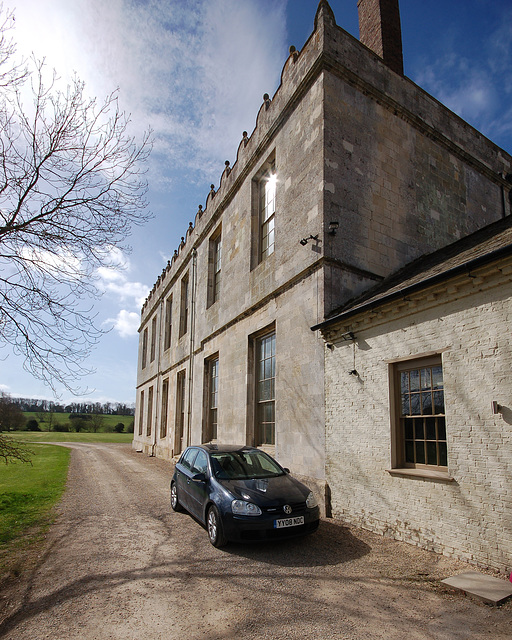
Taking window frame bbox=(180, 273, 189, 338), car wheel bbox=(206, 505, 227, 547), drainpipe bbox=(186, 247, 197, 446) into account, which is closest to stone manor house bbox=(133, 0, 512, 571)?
A: drainpipe bbox=(186, 247, 197, 446)

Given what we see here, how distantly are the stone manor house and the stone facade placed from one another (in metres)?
0.03

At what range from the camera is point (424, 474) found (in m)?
6.37

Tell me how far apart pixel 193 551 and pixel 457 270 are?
5516mm

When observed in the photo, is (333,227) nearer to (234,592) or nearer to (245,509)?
(245,509)

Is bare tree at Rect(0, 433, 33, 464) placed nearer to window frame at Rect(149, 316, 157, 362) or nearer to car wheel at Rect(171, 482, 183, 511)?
car wheel at Rect(171, 482, 183, 511)

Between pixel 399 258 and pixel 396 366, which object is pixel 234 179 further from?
pixel 396 366

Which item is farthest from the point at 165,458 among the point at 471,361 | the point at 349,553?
the point at 471,361

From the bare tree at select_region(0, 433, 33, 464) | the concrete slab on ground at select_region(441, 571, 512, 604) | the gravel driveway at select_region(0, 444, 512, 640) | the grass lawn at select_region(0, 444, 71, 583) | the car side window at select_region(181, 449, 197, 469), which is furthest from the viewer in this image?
the car side window at select_region(181, 449, 197, 469)

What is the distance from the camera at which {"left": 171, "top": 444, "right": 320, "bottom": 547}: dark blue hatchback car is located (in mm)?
6047

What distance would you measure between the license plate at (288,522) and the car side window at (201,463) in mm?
1807

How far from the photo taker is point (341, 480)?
26.8ft

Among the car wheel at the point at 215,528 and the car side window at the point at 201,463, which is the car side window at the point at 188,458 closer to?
the car side window at the point at 201,463

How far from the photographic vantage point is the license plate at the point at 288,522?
6059 millimetres

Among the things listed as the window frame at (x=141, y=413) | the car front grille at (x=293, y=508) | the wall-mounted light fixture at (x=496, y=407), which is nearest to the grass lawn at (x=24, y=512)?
the car front grille at (x=293, y=508)
